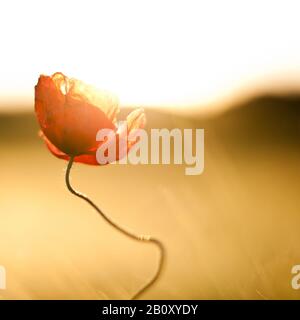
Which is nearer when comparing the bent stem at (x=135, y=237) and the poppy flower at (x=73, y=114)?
the poppy flower at (x=73, y=114)

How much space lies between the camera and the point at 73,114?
2.94ft

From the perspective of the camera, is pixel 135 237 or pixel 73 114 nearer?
pixel 73 114

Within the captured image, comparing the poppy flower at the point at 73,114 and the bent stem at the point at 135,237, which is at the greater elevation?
the poppy flower at the point at 73,114

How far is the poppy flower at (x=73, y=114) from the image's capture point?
90cm

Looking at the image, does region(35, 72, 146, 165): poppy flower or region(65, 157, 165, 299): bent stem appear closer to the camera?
region(35, 72, 146, 165): poppy flower

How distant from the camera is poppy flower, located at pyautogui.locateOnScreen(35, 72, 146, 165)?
0.90 meters

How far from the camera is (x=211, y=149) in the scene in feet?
3.33

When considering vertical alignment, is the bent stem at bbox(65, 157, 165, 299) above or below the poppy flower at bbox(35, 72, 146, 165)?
below

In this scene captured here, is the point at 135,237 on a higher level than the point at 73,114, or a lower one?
lower

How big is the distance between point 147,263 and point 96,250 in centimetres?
10
